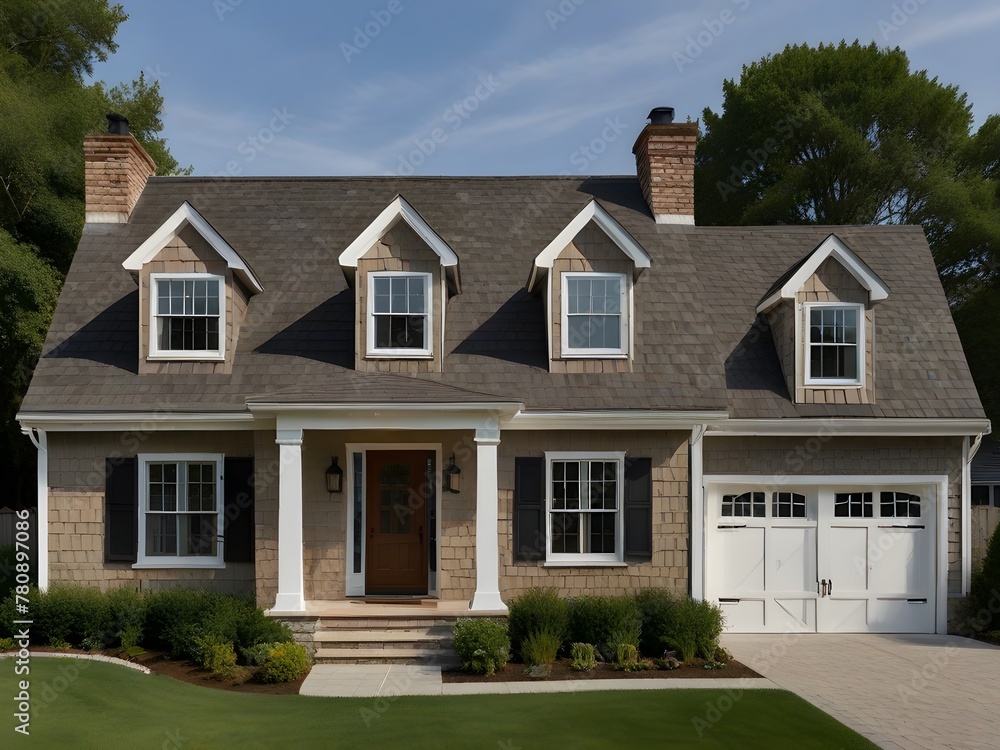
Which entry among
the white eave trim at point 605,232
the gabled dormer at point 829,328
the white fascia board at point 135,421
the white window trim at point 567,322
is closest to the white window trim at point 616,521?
the white window trim at point 567,322

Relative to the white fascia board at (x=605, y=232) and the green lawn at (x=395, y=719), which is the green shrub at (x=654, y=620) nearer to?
the green lawn at (x=395, y=719)

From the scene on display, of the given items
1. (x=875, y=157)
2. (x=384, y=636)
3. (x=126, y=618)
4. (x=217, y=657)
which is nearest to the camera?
(x=217, y=657)

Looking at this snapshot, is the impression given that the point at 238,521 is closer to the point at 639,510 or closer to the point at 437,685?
the point at 437,685

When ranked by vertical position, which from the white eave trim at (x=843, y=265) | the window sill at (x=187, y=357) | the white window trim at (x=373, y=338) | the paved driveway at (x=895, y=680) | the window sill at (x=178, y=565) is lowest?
the paved driveway at (x=895, y=680)

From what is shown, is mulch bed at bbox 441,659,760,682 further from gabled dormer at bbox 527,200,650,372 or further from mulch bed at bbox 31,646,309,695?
gabled dormer at bbox 527,200,650,372

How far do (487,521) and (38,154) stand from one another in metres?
16.8

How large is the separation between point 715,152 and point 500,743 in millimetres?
30447

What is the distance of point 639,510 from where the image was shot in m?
12.8

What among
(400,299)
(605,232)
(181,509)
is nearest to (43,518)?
(181,509)

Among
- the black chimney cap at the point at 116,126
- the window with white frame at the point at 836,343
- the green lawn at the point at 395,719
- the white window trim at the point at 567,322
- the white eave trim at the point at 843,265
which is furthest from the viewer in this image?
the black chimney cap at the point at 116,126

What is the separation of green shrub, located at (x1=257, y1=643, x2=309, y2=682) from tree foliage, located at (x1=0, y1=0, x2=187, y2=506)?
1288cm

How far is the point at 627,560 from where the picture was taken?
12789 millimetres

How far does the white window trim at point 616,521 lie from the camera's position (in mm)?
12773

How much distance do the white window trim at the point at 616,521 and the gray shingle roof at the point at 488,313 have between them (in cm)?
83
